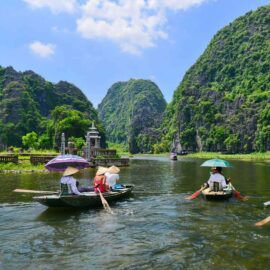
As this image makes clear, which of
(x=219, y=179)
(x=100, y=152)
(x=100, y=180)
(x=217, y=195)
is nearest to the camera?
(x=100, y=180)

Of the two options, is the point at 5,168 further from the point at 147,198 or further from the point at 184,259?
the point at 184,259

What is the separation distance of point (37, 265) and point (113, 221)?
627 centimetres

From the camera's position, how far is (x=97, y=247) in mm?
13031

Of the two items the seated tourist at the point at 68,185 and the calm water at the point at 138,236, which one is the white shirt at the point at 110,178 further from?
the seated tourist at the point at 68,185

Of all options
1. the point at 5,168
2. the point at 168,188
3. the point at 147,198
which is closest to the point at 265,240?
the point at 147,198

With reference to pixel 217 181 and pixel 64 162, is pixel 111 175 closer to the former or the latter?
pixel 64 162

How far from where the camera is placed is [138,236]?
14461 millimetres

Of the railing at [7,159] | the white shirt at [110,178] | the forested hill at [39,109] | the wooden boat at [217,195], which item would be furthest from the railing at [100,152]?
the wooden boat at [217,195]

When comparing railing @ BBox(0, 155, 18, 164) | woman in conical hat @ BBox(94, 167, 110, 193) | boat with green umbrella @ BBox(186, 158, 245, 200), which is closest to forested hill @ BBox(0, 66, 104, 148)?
railing @ BBox(0, 155, 18, 164)

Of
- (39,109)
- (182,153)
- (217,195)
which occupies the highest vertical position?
(39,109)

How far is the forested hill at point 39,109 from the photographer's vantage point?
11200cm

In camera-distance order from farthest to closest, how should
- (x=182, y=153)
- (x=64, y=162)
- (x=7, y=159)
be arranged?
(x=182, y=153), (x=7, y=159), (x=64, y=162)

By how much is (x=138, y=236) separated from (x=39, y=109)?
156 meters

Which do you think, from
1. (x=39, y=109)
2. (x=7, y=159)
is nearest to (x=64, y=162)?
(x=7, y=159)
